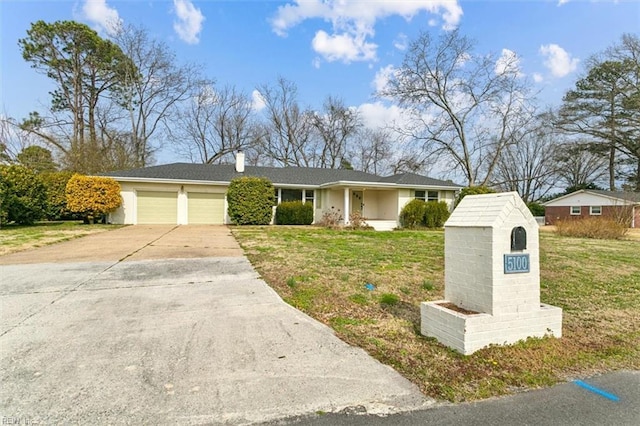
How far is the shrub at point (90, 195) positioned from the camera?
16.3 m

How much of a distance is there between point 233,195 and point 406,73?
1903cm

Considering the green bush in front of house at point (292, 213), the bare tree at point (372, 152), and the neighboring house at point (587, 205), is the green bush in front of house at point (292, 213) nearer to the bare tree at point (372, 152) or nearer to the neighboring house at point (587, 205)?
the bare tree at point (372, 152)

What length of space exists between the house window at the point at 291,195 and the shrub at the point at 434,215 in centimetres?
757

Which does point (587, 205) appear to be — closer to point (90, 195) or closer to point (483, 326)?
point (483, 326)

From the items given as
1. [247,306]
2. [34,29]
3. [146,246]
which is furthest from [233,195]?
[34,29]

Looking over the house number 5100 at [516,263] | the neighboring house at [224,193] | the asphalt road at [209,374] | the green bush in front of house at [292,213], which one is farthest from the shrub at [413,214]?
the house number 5100 at [516,263]

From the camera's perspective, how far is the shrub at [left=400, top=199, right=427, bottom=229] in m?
19.2

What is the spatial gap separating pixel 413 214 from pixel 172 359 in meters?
17.5

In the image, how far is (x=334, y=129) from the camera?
35.6m

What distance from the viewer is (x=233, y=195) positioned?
17.9 meters

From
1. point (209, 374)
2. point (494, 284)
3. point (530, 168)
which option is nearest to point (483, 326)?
point (494, 284)

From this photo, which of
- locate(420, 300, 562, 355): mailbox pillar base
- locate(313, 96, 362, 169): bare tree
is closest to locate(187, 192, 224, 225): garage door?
locate(313, 96, 362, 169): bare tree

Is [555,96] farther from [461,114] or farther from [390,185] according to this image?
[390,185]

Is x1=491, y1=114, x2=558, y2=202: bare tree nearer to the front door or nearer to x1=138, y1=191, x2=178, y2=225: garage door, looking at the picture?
the front door
